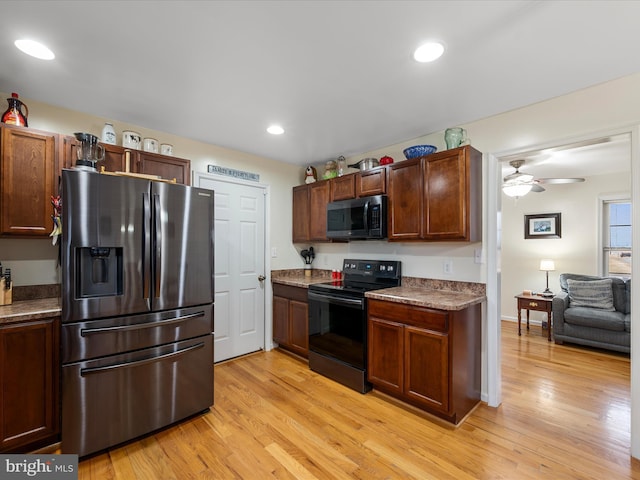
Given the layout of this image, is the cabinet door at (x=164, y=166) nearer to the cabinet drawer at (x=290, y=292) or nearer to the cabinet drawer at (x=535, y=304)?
the cabinet drawer at (x=290, y=292)

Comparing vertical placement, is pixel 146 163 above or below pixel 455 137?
below

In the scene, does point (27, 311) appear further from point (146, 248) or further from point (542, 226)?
point (542, 226)

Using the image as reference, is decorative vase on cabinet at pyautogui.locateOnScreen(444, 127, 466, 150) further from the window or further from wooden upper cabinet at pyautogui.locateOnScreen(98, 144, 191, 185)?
the window

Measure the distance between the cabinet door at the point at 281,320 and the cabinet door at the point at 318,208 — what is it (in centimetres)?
91

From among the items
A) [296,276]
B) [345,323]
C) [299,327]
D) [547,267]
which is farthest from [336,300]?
[547,267]

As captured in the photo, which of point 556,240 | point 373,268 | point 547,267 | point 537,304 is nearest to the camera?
point 373,268

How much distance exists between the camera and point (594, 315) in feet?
12.4

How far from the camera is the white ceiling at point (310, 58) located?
1.44 meters

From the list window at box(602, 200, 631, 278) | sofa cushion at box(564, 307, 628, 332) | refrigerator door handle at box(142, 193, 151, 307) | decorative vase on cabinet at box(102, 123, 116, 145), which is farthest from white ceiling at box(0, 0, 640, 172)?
window at box(602, 200, 631, 278)

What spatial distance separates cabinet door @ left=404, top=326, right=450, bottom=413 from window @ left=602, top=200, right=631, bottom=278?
167 inches

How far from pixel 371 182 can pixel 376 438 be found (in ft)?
7.55

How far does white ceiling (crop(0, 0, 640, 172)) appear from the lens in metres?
1.44

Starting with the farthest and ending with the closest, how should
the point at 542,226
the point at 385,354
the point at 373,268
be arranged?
1. the point at 542,226
2. the point at 373,268
3. the point at 385,354

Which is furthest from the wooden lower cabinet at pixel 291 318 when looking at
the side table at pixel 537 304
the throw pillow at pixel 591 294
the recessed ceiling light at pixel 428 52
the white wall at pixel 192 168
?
the throw pillow at pixel 591 294
